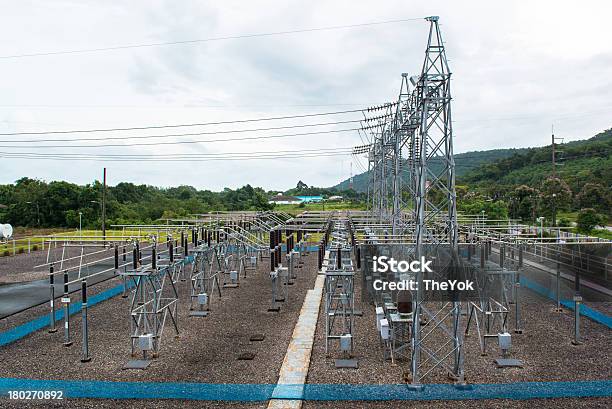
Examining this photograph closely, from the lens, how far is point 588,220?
30.9m

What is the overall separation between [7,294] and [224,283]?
25.5 feet

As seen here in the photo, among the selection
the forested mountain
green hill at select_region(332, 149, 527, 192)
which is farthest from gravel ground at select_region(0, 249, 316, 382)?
green hill at select_region(332, 149, 527, 192)

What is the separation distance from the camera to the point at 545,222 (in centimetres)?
3925

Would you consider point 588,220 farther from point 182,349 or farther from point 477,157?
point 477,157

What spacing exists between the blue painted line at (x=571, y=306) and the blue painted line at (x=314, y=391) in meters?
4.72

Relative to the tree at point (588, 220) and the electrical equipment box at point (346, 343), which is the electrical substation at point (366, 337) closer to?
the electrical equipment box at point (346, 343)

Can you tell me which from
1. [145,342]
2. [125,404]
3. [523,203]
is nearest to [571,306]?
[145,342]

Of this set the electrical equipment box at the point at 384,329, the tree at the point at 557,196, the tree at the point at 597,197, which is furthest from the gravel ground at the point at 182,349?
the tree at the point at 597,197

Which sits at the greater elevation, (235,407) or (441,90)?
(441,90)

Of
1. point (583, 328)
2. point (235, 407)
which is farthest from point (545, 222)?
point (235, 407)

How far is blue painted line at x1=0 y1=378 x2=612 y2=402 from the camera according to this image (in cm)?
805

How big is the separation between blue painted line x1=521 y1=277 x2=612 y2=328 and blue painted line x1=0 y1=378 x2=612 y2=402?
15.5 ft

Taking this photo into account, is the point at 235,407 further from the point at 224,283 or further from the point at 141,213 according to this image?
the point at 141,213

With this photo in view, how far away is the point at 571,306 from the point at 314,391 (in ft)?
31.5
